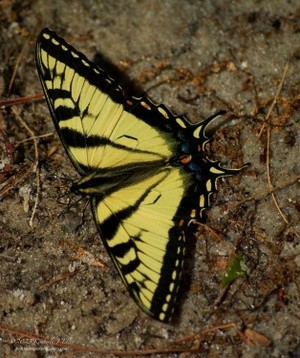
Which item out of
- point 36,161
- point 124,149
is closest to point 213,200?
point 124,149

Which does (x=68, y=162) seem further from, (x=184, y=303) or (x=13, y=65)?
(x=184, y=303)

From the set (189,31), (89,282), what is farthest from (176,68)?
(89,282)

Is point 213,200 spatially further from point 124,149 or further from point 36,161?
point 36,161

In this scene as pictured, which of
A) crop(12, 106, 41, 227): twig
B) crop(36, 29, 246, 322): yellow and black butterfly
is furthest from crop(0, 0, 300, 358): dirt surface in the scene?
crop(36, 29, 246, 322): yellow and black butterfly

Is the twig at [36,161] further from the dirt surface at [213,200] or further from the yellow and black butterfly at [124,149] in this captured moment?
the yellow and black butterfly at [124,149]

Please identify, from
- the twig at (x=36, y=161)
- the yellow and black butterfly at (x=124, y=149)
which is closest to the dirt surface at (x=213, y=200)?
the twig at (x=36, y=161)
